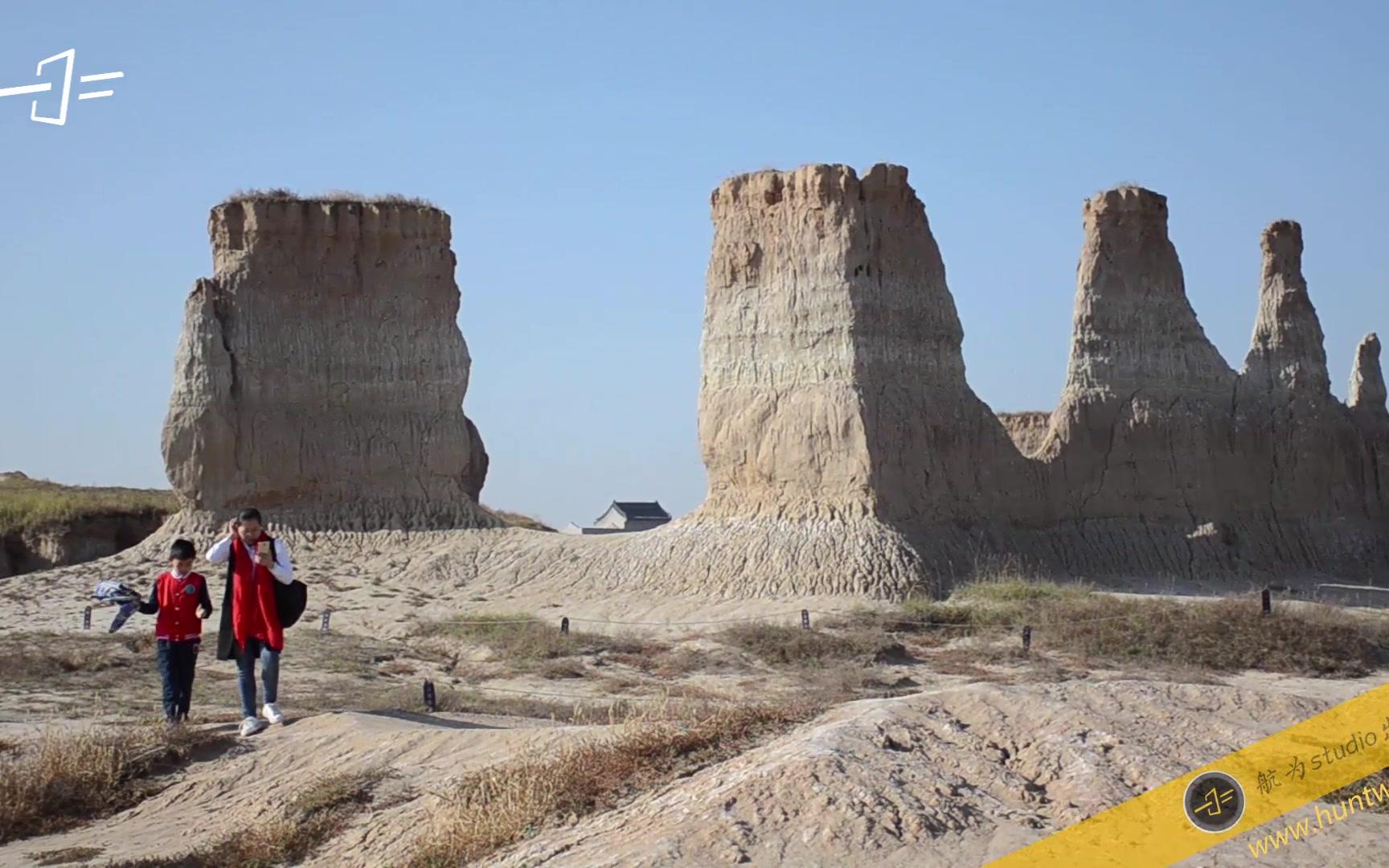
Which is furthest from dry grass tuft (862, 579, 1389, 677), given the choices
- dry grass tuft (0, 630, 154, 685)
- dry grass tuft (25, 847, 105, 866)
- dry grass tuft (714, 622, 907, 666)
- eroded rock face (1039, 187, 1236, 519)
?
dry grass tuft (25, 847, 105, 866)

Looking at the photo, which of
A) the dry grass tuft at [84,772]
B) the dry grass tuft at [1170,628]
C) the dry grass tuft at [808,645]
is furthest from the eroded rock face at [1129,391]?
the dry grass tuft at [84,772]

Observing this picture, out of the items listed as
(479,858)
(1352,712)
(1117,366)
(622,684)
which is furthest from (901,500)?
(479,858)

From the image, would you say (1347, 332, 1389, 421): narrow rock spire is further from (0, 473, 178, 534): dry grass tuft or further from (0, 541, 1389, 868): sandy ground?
(0, 473, 178, 534): dry grass tuft

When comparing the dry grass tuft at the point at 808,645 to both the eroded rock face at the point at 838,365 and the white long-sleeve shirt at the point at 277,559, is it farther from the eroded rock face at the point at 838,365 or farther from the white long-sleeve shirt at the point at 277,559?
the white long-sleeve shirt at the point at 277,559

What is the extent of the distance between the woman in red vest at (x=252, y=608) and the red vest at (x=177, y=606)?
428 millimetres

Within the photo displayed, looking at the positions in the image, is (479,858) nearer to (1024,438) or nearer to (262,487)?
(262,487)

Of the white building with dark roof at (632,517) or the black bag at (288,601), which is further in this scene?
the white building with dark roof at (632,517)

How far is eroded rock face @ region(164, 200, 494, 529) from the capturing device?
27.0 m

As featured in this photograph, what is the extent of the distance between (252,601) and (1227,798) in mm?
6297

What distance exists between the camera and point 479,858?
6984mm

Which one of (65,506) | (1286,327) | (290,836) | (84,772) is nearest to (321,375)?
(65,506)

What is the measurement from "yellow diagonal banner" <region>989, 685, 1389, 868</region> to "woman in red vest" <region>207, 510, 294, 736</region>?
18.7ft

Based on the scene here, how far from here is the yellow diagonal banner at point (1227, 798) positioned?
6.34 meters

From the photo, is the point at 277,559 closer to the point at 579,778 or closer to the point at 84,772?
the point at 84,772
